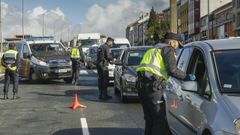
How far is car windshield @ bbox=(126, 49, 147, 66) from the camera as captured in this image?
606 inches

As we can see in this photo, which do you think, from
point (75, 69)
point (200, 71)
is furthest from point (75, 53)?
point (200, 71)

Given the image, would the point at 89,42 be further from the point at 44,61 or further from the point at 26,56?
the point at 44,61

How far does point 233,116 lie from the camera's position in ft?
16.5

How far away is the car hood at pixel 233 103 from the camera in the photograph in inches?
A: 199

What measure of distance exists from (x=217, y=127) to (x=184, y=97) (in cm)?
152

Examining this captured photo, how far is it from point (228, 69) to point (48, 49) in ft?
59.0

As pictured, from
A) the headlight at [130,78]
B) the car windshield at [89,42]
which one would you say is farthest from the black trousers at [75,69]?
the car windshield at [89,42]

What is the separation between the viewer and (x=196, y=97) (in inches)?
241

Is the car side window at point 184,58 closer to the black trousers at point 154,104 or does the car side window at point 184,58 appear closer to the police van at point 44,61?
the black trousers at point 154,104

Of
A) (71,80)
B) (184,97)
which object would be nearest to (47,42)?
(71,80)

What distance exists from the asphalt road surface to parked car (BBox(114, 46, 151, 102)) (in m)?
0.31

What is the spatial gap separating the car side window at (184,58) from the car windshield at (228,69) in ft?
2.94

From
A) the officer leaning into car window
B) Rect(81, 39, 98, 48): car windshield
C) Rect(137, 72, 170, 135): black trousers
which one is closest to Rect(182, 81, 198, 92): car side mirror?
the officer leaning into car window

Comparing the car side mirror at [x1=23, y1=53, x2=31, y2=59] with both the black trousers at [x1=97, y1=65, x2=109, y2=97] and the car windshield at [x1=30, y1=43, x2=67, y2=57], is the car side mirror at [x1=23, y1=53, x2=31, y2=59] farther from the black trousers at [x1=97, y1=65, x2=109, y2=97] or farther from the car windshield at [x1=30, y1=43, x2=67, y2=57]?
the black trousers at [x1=97, y1=65, x2=109, y2=97]
